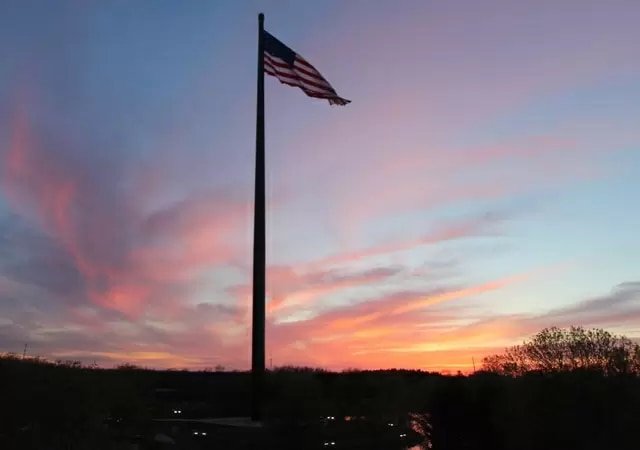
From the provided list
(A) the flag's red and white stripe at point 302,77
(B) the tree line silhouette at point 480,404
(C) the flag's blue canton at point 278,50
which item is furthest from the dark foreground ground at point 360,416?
(C) the flag's blue canton at point 278,50

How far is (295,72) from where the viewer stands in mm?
25641

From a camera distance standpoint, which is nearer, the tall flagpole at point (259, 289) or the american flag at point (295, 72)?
the tall flagpole at point (259, 289)

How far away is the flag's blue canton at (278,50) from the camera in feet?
84.9

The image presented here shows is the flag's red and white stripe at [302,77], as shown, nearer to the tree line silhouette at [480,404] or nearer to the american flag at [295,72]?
the american flag at [295,72]

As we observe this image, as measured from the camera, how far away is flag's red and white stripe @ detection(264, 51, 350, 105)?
2525 cm

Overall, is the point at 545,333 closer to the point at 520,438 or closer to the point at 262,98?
the point at 520,438

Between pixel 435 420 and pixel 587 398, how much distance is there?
7590mm

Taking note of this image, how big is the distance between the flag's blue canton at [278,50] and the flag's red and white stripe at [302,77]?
0.40 ft

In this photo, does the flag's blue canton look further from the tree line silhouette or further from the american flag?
the tree line silhouette

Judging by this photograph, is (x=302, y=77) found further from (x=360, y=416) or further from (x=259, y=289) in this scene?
(x=360, y=416)

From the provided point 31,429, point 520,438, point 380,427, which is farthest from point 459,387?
point 31,429

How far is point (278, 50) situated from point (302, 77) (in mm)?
1623

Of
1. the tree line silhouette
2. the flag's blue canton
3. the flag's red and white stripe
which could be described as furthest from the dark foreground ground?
the flag's blue canton

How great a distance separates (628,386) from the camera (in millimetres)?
20375
